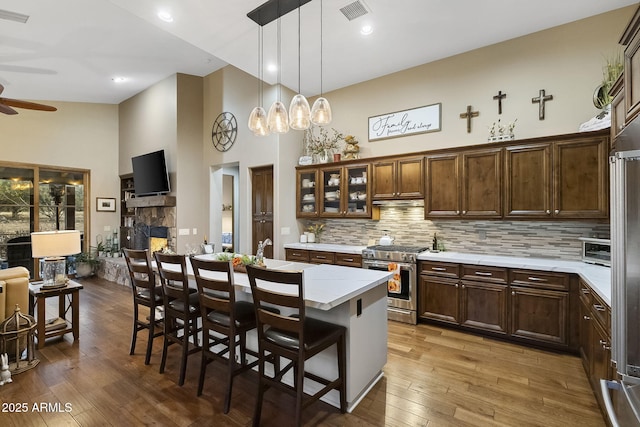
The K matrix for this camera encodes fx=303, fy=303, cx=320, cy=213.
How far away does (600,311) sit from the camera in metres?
2.12

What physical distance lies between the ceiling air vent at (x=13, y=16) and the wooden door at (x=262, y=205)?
3.47 meters

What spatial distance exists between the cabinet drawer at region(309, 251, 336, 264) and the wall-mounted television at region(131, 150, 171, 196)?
131 inches

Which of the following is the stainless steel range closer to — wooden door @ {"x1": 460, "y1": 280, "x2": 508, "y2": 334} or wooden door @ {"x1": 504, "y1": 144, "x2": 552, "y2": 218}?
wooden door @ {"x1": 460, "y1": 280, "x2": 508, "y2": 334}

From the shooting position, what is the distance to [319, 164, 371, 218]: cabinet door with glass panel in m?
4.66

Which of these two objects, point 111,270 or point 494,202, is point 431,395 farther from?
point 111,270

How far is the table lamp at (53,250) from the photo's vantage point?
10.4 ft

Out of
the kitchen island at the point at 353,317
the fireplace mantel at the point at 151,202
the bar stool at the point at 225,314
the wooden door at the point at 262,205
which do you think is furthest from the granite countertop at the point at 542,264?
the fireplace mantel at the point at 151,202

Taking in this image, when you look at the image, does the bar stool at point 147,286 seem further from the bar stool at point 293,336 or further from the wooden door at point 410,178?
the wooden door at point 410,178

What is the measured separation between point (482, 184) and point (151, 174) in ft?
19.9

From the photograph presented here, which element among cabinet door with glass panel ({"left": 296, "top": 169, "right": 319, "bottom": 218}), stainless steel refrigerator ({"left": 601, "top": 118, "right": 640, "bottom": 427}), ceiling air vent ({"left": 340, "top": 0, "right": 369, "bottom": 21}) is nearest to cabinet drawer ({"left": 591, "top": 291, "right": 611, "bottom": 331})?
stainless steel refrigerator ({"left": 601, "top": 118, "right": 640, "bottom": 427})

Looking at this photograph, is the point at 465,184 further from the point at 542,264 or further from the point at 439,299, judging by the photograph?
the point at 439,299

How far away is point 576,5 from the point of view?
10.2 ft

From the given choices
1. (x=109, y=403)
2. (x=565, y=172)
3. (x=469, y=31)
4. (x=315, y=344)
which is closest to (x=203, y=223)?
(x=109, y=403)

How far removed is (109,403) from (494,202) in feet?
13.8
